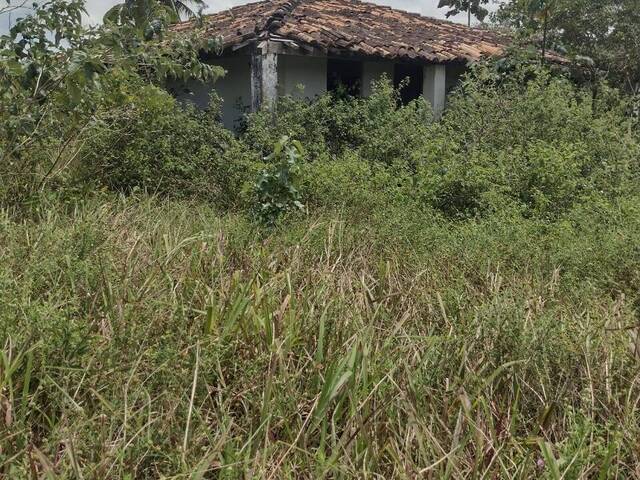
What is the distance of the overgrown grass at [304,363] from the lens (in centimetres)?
226

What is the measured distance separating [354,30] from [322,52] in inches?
56.1

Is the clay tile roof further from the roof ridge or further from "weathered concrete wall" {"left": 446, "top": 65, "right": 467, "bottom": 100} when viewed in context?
"weathered concrete wall" {"left": 446, "top": 65, "right": 467, "bottom": 100}

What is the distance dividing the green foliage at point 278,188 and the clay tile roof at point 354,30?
9.04ft

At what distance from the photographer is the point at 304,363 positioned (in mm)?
2920

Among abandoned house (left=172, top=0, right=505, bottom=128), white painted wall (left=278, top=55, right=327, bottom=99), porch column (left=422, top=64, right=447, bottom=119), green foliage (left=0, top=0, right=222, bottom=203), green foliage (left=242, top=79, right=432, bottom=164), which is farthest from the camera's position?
porch column (left=422, top=64, right=447, bottom=119)

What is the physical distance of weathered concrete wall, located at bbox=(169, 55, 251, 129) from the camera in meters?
10.2

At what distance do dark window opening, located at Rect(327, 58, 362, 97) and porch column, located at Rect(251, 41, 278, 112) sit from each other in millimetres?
2409

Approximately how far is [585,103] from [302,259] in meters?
5.42

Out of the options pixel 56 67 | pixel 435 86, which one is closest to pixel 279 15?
pixel 435 86

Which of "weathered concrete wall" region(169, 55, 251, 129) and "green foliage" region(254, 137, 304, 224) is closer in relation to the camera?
"green foliage" region(254, 137, 304, 224)

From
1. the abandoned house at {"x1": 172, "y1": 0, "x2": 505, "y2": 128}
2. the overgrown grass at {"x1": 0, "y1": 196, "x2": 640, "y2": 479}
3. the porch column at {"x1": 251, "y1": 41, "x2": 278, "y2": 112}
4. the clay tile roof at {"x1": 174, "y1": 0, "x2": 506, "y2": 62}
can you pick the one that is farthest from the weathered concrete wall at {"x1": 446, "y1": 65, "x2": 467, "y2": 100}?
the overgrown grass at {"x1": 0, "y1": 196, "x2": 640, "y2": 479}

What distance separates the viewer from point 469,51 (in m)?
10.9

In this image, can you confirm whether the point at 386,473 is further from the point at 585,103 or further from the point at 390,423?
the point at 585,103

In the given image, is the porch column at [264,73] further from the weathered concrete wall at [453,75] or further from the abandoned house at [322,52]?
the weathered concrete wall at [453,75]
